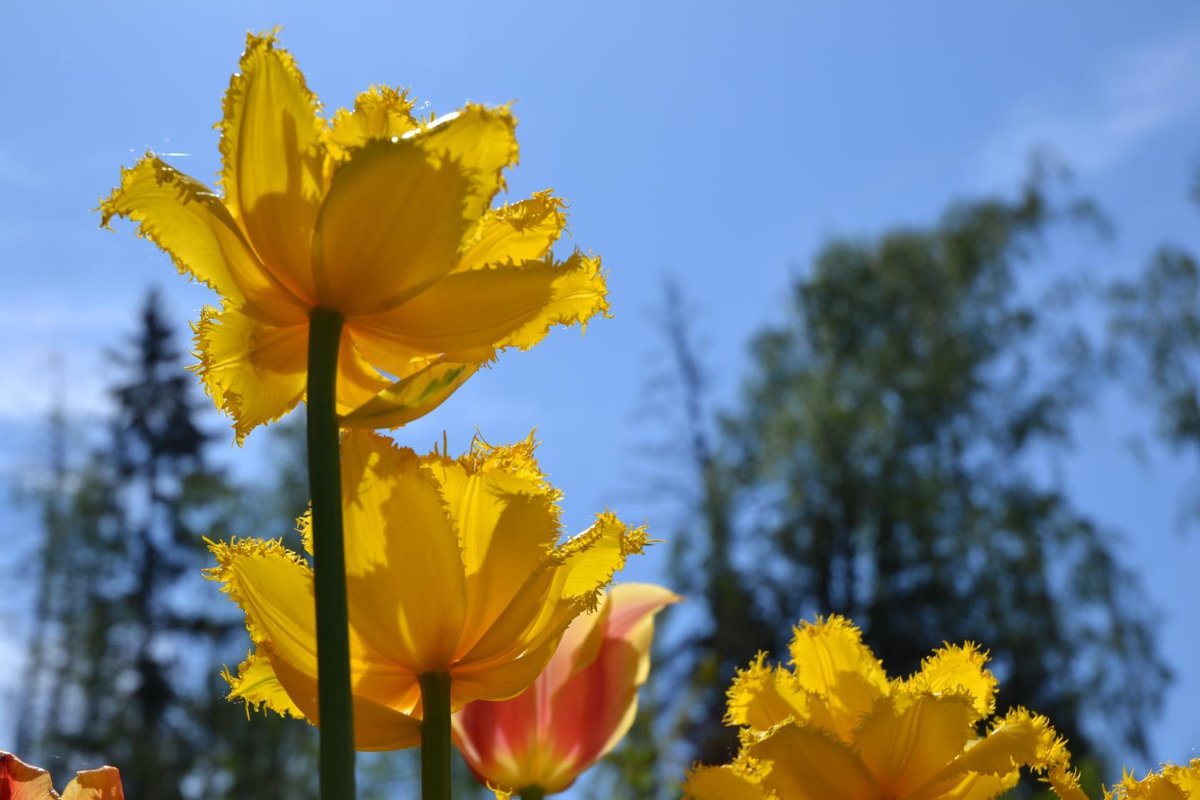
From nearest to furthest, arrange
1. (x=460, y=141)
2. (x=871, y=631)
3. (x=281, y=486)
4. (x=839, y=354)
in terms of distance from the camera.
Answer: (x=460, y=141)
(x=871, y=631)
(x=839, y=354)
(x=281, y=486)

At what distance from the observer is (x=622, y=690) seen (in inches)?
38.1

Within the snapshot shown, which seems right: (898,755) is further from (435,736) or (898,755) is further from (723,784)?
(435,736)

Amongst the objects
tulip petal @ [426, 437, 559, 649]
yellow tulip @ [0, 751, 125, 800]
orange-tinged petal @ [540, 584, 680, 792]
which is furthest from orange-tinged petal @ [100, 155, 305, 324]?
orange-tinged petal @ [540, 584, 680, 792]

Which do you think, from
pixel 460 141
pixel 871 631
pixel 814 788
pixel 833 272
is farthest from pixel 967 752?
pixel 833 272

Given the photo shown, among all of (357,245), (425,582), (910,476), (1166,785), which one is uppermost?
(910,476)

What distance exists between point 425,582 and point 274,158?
0.19 meters

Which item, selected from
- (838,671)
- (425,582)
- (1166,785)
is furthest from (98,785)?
(1166,785)

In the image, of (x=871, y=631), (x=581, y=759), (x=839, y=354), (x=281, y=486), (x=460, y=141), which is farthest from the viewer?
(x=281, y=486)

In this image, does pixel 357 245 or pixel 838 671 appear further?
pixel 838 671

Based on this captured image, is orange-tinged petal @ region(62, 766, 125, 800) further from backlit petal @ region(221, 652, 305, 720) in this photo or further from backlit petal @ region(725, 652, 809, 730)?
backlit petal @ region(725, 652, 809, 730)

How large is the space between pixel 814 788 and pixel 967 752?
0.25 feet

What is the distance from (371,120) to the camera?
0.62 metres

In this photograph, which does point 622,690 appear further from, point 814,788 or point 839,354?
point 839,354

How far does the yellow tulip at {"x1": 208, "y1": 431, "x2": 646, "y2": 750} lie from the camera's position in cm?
59
